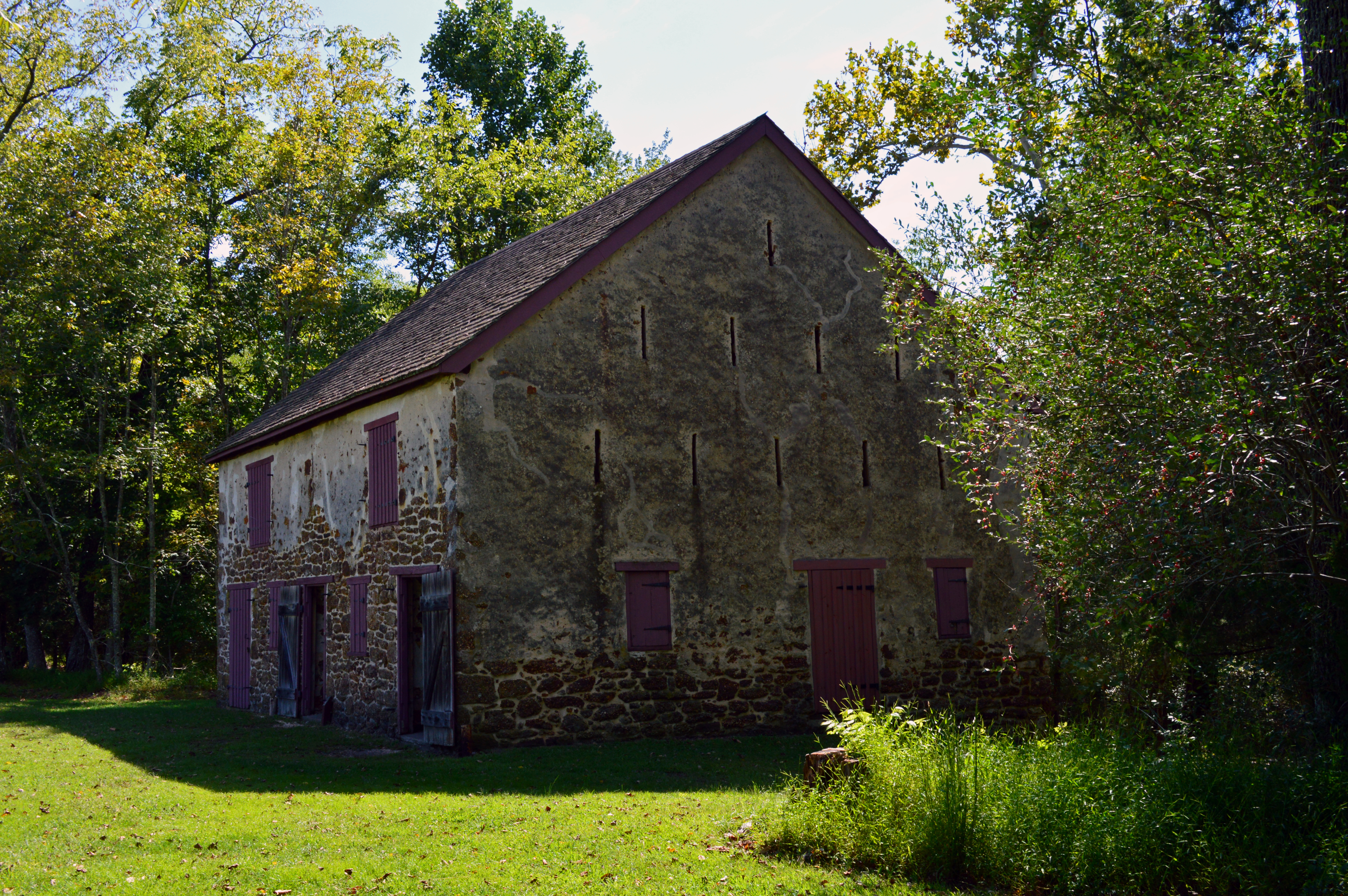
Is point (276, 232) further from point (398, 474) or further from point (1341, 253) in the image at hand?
point (1341, 253)

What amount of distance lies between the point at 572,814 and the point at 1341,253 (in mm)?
6631

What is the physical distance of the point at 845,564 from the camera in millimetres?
14297

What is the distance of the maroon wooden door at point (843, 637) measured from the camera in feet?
45.8

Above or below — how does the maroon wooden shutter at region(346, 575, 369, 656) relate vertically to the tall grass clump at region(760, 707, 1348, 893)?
above

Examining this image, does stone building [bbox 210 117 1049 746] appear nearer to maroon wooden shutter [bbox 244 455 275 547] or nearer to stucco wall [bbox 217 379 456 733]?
stucco wall [bbox 217 379 456 733]

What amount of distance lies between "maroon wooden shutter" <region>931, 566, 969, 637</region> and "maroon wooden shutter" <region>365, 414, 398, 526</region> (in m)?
7.25

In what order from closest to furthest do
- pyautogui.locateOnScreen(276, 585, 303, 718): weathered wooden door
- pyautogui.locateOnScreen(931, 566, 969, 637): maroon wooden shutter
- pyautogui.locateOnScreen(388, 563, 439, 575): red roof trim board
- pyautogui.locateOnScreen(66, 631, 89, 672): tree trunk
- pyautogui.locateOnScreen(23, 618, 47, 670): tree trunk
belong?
pyautogui.locateOnScreen(388, 563, 439, 575): red roof trim board, pyautogui.locateOnScreen(931, 566, 969, 637): maroon wooden shutter, pyautogui.locateOnScreen(276, 585, 303, 718): weathered wooden door, pyautogui.locateOnScreen(66, 631, 89, 672): tree trunk, pyautogui.locateOnScreen(23, 618, 47, 670): tree trunk

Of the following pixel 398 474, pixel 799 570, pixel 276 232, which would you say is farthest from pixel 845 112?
pixel 276 232

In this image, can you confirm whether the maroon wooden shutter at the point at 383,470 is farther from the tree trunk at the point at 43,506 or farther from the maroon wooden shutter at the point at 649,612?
the tree trunk at the point at 43,506

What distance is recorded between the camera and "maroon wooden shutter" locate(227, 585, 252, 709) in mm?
18531

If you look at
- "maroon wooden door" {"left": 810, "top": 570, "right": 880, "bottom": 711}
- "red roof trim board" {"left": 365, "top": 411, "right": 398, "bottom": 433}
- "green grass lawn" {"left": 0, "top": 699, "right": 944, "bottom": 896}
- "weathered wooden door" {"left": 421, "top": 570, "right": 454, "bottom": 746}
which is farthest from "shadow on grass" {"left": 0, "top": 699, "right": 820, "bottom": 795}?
"red roof trim board" {"left": 365, "top": 411, "right": 398, "bottom": 433}

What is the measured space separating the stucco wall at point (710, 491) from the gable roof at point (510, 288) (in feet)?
0.69

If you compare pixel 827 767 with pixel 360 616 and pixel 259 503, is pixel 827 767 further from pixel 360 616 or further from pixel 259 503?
pixel 259 503

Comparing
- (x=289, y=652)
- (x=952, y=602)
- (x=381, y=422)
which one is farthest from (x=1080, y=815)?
(x=289, y=652)
